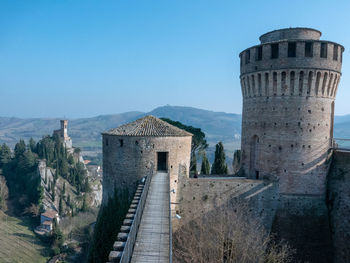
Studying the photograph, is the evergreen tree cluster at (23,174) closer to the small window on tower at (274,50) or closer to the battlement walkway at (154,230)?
the battlement walkway at (154,230)

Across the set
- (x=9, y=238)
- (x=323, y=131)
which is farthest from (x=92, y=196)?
(x=323, y=131)

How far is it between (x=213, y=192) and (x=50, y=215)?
58582mm

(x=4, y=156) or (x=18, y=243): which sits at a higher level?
(x=4, y=156)

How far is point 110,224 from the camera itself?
1744 centimetres

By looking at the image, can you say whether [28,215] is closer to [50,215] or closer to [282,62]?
[50,215]

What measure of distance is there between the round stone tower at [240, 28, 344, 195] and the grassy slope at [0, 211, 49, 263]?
167 ft

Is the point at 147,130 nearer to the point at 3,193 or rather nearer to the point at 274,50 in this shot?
the point at 274,50

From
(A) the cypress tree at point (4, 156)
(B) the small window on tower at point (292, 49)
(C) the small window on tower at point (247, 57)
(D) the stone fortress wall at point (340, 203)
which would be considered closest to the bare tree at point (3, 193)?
(A) the cypress tree at point (4, 156)

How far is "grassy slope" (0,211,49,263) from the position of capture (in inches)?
1890

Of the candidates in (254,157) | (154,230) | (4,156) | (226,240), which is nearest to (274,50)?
(254,157)

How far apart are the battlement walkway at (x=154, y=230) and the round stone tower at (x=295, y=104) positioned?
896 cm

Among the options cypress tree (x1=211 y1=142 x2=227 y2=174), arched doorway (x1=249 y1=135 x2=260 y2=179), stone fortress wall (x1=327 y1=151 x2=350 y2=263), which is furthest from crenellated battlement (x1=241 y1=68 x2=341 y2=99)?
cypress tree (x1=211 y1=142 x2=227 y2=174)

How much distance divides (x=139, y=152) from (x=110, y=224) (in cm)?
548

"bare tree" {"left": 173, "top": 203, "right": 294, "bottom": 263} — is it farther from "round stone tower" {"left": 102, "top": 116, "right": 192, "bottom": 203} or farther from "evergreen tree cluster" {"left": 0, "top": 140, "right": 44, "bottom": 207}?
"evergreen tree cluster" {"left": 0, "top": 140, "right": 44, "bottom": 207}
